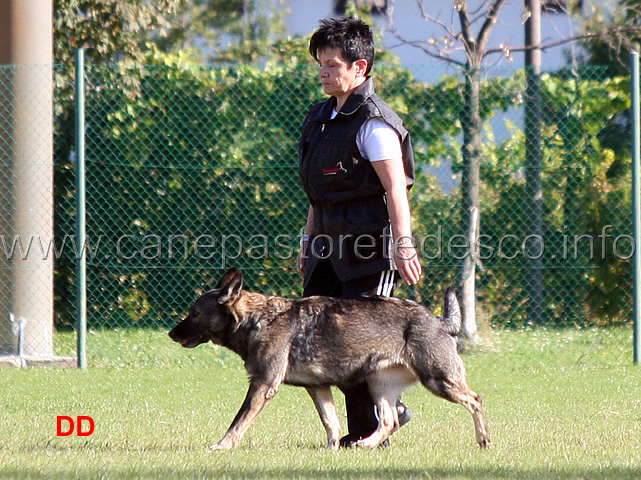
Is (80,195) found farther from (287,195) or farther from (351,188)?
(351,188)

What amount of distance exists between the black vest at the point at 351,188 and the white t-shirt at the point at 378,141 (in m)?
0.03

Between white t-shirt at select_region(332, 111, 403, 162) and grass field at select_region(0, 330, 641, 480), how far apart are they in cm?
142

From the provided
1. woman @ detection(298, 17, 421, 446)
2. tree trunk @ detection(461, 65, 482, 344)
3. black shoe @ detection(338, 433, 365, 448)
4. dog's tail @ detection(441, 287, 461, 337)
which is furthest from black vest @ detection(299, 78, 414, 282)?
tree trunk @ detection(461, 65, 482, 344)

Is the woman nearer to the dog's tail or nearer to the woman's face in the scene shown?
the woman's face

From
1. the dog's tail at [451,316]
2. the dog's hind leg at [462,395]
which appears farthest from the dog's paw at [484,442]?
the dog's tail at [451,316]

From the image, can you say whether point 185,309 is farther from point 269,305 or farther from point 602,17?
point 602,17

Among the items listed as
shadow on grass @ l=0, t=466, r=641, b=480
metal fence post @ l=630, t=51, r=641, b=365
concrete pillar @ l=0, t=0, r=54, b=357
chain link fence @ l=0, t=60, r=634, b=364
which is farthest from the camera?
chain link fence @ l=0, t=60, r=634, b=364

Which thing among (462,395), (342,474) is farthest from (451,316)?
(342,474)

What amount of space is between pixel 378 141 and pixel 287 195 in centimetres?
452

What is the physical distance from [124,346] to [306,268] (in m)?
4.14

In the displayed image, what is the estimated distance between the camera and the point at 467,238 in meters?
8.97

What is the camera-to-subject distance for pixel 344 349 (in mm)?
4770

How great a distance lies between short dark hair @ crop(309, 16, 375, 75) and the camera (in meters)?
4.75

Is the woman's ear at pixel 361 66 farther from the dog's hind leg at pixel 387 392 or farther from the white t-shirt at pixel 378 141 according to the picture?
the dog's hind leg at pixel 387 392
